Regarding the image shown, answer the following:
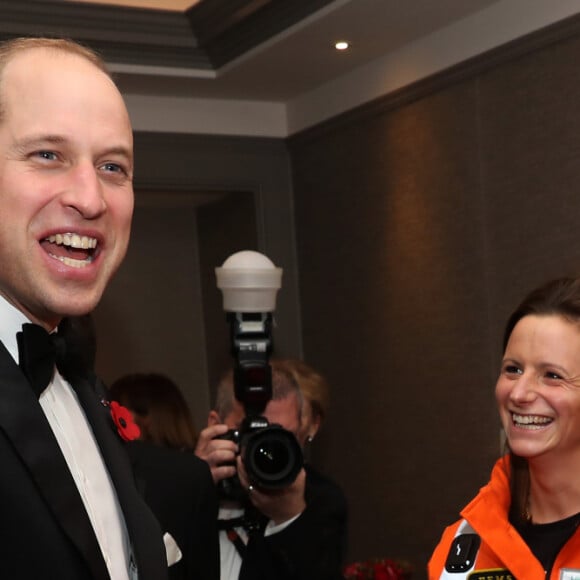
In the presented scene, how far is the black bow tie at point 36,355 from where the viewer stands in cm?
107

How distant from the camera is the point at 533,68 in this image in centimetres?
358

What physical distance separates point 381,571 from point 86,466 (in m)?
2.30

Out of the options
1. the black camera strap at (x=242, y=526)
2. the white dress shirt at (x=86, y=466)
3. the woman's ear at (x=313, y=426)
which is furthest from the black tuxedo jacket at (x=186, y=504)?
the woman's ear at (x=313, y=426)

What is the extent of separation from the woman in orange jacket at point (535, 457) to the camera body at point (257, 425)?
44 cm

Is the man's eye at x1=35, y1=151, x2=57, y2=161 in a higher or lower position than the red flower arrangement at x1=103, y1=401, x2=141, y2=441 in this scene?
higher

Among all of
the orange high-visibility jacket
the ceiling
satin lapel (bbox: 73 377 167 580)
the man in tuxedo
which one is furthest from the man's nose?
the ceiling

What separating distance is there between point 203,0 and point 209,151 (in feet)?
3.23

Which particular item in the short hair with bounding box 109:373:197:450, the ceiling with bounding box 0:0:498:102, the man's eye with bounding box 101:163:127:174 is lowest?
the short hair with bounding box 109:373:197:450

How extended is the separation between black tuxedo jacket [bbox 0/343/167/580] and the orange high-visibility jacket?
4.02 feet

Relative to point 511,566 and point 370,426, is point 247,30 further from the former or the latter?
point 511,566

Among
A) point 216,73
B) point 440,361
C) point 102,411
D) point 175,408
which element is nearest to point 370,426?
point 440,361

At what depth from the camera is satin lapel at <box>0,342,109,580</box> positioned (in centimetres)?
99

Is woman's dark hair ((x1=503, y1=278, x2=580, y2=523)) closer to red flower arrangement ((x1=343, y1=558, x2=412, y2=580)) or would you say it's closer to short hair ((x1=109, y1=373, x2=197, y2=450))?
red flower arrangement ((x1=343, y1=558, x2=412, y2=580))

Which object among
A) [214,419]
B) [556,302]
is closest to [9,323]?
[556,302]
